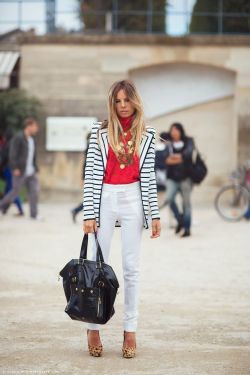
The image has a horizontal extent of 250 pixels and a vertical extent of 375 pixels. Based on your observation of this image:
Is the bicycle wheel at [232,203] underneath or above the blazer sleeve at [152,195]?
underneath

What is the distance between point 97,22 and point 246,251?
40.1ft

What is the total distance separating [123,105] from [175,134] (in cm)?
793

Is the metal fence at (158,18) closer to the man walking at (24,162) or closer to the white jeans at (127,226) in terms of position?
the man walking at (24,162)

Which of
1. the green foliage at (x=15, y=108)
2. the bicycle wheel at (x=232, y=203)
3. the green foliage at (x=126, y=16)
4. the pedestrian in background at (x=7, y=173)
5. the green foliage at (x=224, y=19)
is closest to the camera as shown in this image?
the bicycle wheel at (x=232, y=203)

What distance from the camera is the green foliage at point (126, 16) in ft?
72.1

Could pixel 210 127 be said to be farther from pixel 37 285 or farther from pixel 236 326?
pixel 236 326

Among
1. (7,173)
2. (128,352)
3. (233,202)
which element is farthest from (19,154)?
(128,352)

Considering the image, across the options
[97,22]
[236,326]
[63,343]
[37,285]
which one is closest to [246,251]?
[37,285]

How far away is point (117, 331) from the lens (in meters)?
6.67

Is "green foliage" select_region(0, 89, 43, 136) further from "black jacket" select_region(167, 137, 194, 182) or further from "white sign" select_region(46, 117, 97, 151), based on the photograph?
"black jacket" select_region(167, 137, 194, 182)

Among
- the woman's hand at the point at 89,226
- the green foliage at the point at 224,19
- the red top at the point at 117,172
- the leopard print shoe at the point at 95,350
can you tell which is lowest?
the leopard print shoe at the point at 95,350

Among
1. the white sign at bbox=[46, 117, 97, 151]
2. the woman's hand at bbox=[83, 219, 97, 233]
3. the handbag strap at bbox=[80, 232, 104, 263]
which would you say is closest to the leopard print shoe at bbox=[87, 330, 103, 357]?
the handbag strap at bbox=[80, 232, 104, 263]

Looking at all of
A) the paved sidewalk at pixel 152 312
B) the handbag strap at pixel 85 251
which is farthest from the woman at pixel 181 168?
the handbag strap at pixel 85 251

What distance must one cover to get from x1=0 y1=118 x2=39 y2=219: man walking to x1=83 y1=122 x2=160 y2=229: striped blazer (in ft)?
32.6
